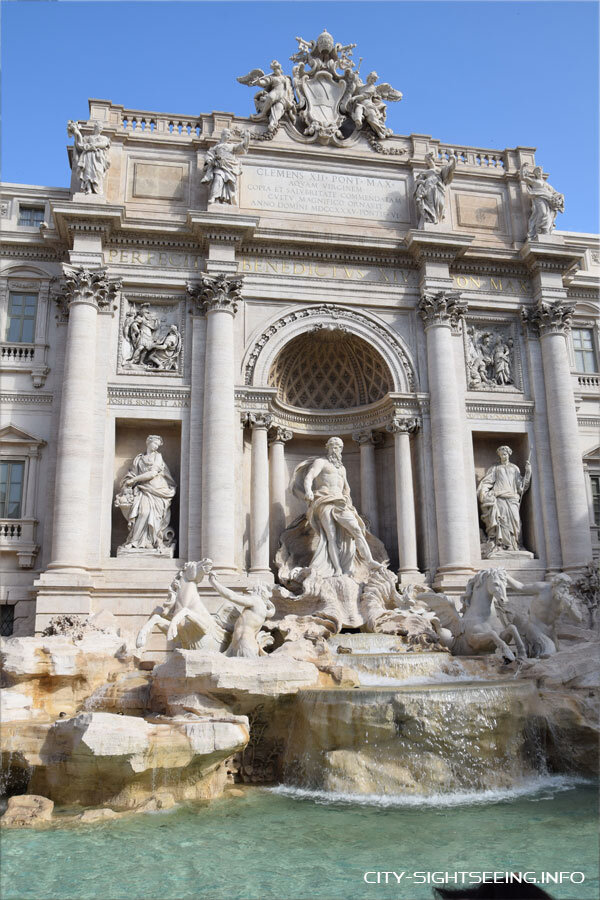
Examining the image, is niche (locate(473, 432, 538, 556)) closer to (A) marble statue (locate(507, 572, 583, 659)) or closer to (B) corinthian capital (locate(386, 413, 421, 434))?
(B) corinthian capital (locate(386, 413, 421, 434))

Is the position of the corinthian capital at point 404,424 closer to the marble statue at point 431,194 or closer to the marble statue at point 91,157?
the marble statue at point 431,194

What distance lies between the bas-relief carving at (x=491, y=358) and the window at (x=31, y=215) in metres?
11.6

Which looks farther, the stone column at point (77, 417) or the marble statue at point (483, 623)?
Result: the stone column at point (77, 417)

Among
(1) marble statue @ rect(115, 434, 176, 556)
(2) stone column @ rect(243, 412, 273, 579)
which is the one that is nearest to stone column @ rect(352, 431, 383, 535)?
(2) stone column @ rect(243, 412, 273, 579)

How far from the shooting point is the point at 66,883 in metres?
7.17

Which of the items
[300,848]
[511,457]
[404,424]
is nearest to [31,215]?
[404,424]

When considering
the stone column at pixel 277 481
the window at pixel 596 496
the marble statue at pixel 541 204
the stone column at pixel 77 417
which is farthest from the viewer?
the marble statue at pixel 541 204

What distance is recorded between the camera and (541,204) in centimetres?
2094

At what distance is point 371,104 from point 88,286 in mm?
9607

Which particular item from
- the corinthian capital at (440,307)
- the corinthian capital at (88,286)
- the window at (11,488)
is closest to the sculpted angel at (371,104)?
the corinthian capital at (440,307)

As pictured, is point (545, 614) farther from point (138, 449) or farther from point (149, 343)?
point (149, 343)

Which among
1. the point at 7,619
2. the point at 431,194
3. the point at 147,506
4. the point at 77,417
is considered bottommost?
the point at 7,619

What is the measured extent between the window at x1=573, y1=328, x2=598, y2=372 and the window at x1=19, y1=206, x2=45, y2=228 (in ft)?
49.2

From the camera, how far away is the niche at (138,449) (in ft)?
58.4
